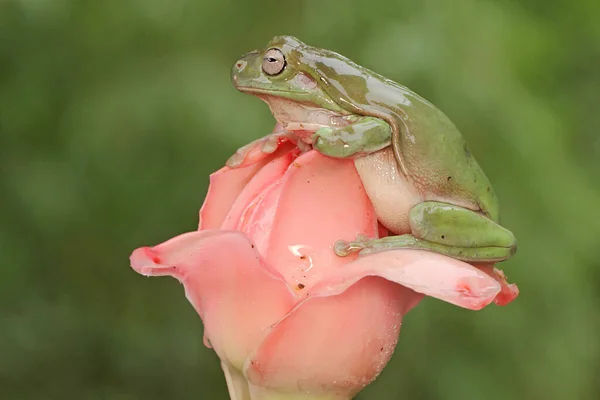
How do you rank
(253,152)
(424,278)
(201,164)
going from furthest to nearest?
(201,164) < (253,152) < (424,278)

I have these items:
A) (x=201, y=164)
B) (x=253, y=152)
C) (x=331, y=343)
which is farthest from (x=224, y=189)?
(x=201, y=164)

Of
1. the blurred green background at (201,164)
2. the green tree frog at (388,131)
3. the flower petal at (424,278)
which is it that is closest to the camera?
the flower petal at (424,278)

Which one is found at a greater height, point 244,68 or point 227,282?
point 244,68

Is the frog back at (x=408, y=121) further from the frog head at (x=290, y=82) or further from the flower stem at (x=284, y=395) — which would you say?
the flower stem at (x=284, y=395)

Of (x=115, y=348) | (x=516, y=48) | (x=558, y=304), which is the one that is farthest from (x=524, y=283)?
(x=115, y=348)

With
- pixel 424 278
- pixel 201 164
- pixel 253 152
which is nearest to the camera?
pixel 424 278

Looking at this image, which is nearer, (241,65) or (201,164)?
(241,65)

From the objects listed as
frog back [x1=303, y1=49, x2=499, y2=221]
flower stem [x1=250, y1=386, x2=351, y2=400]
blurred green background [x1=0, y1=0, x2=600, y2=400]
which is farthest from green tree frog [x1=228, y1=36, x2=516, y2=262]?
blurred green background [x1=0, y1=0, x2=600, y2=400]

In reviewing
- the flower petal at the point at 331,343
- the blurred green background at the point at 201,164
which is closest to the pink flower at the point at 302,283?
the flower petal at the point at 331,343

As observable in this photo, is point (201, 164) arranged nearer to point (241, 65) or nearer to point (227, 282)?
point (241, 65)
